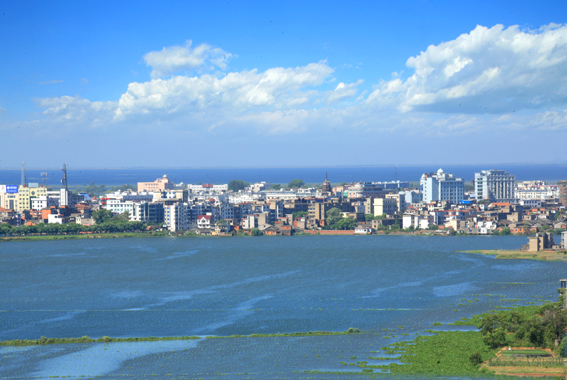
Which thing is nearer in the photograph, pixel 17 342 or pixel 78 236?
pixel 17 342

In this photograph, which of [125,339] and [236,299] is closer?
[125,339]

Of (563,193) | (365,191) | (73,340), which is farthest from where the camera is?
(365,191)

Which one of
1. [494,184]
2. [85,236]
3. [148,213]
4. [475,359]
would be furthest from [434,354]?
[494,184]

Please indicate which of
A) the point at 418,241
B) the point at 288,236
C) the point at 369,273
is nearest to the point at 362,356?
the point at 369,273

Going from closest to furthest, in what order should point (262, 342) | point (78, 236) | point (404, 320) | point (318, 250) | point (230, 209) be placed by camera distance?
point (262, 342), point (404, 320), point (318, 250), point (78, 236), point (230, 209)

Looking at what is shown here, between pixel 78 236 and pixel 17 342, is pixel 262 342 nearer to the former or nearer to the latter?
pixel 17 342

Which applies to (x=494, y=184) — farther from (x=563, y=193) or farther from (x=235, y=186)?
(x=235, y=186)
